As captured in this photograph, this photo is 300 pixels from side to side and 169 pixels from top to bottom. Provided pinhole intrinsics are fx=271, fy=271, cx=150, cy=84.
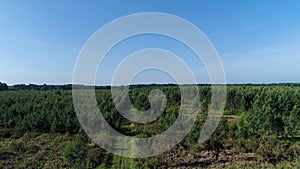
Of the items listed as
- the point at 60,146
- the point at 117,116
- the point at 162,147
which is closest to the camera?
A: the point at 162,147

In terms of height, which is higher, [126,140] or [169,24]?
[169,24]

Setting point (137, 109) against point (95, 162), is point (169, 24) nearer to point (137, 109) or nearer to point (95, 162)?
point (95, 162)

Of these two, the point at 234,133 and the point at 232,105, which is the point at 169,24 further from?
the point at 232,105

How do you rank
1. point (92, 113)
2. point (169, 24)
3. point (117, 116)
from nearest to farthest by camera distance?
point (169, 24) → point (92, 113) → point (117, 116)

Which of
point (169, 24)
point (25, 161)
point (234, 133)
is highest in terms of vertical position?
point (169, 24)

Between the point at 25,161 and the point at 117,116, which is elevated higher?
the point at 117,116

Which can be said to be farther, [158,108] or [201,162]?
[158,108]

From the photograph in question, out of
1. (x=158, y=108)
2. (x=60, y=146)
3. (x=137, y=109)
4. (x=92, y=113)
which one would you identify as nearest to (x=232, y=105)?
(x=158, y=108)

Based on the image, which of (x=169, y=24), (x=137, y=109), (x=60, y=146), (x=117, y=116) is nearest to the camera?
(x=169, y=24)

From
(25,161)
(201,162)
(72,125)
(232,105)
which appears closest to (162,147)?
(201,162)
